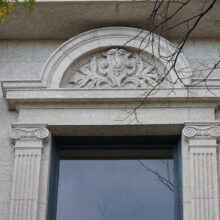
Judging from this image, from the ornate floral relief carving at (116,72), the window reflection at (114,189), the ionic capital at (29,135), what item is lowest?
the window reflection at (114,189)

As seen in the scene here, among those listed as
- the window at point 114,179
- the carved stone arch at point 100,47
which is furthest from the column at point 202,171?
the carved stone arch at point 100,47

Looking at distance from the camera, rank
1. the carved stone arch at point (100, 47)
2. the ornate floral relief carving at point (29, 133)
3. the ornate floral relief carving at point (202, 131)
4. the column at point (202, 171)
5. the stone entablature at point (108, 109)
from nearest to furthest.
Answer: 1. the column at point (202, 171)
2. the stone entablature at point (108, 109)
3. the ornate floral relief carving at point (202, 131)
4. the ornate floral relief carving at point (29, 133)
5. the carved stone arch at point (100, 47)

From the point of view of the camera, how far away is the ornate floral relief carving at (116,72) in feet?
33.4

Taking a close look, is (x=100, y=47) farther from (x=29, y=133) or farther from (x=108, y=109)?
(x=29, y=133)

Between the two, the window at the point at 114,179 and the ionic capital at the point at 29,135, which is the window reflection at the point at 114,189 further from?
the ionic capital at the point at 29,135

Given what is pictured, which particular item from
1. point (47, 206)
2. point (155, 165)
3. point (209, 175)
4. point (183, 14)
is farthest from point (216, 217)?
point (183, 14)

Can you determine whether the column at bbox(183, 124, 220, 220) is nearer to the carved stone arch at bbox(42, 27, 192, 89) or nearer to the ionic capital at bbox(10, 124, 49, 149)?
the carved stone arch at bbox(42, 27, 192, 89)

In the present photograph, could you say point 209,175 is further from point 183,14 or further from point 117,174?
point 183,14

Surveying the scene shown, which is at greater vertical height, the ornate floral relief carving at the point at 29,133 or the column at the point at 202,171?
the ornate floral relief carving at the point at 29,133

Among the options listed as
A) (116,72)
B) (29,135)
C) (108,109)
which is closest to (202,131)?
(108,109)

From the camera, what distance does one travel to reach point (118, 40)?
10.4m

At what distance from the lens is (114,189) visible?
9.91 m

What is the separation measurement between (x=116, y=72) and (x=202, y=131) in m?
1.66

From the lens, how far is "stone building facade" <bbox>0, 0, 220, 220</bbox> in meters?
9.34
